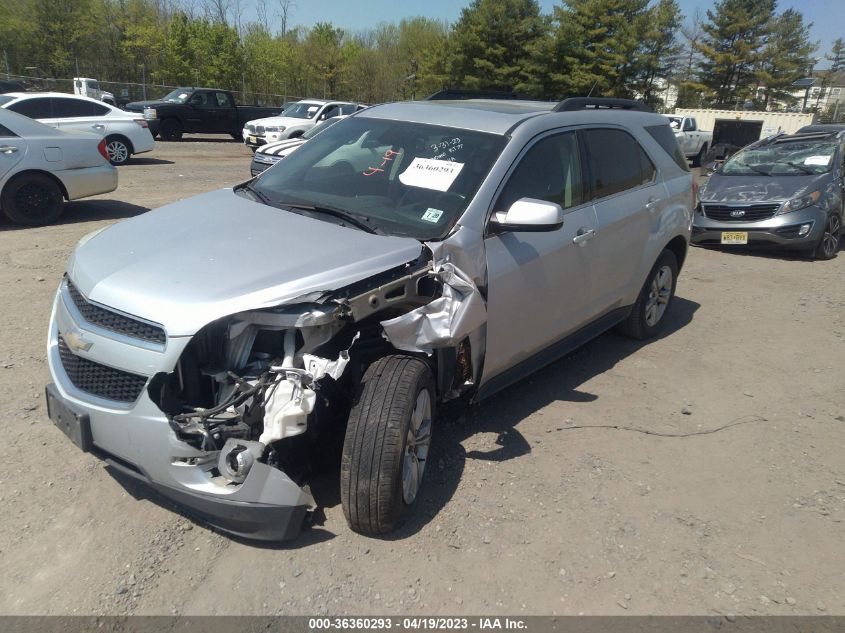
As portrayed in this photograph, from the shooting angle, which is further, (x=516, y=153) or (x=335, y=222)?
(x=516, y=153)

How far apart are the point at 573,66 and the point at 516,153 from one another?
38050mm

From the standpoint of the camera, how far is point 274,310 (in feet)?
9.30

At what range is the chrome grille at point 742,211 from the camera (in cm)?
938

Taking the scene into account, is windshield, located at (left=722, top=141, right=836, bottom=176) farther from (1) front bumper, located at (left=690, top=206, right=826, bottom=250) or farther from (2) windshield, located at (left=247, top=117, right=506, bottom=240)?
(2) windshield, located at (left=247, top=117, right=506, bottom=240)

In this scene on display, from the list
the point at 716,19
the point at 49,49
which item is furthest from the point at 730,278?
the point at 716,19

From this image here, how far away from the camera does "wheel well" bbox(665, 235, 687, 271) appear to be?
585 cm

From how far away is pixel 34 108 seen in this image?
13.9 m

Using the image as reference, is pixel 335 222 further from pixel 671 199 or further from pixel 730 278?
pixel 730 278

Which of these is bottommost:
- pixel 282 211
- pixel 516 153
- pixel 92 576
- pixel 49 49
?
pixel 92 576

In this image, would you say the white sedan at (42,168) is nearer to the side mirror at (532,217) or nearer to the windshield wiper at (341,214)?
the windshield wiper at (341,214)

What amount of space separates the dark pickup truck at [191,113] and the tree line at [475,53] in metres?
18.1

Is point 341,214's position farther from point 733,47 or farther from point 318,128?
point 733,47

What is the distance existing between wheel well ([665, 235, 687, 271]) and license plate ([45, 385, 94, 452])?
4.65 m

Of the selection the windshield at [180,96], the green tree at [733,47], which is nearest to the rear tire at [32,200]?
the windshield at [180,96]
